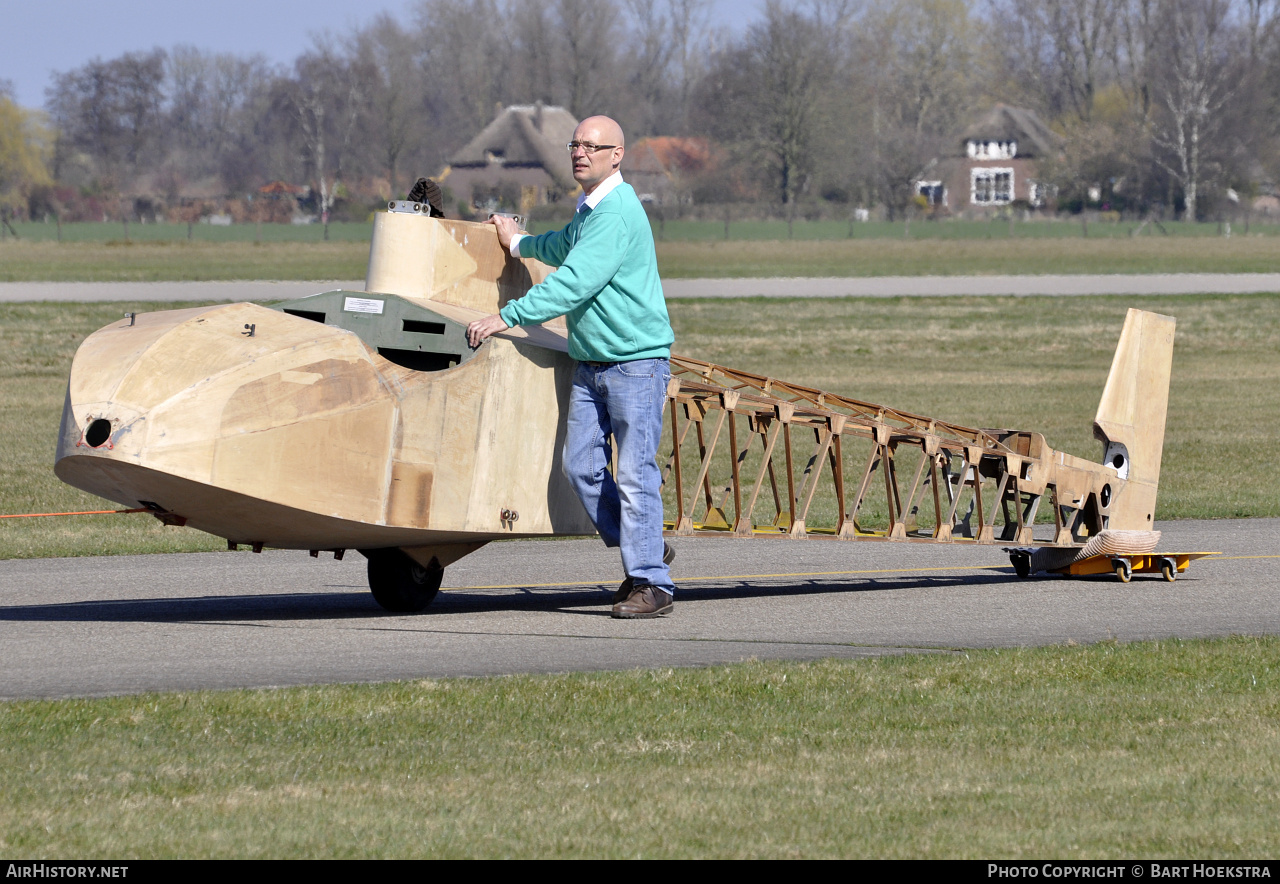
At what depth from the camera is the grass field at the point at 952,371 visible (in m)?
14.2

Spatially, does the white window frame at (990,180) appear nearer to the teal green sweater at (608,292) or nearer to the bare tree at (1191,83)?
the bare tree at (1191,83)

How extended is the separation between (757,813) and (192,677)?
312cm

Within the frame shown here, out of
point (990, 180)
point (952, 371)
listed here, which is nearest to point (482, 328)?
point (952, 371)

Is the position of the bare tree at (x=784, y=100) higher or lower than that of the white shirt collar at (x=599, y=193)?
higher

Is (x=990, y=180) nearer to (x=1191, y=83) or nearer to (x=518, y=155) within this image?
(x=1191, y=83)

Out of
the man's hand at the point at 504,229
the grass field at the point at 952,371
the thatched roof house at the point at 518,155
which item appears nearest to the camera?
the man's hand at the point at 504,229

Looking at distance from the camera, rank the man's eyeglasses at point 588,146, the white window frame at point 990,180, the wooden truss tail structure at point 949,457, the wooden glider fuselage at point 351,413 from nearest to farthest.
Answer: the wooden glider fuselage at point 351,413 < the man's eyeglasses at point 588,146 < the wooden truss tail structure at point 949,457 < the white window frame at point 990,180

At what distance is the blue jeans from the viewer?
Answer: 321 inches

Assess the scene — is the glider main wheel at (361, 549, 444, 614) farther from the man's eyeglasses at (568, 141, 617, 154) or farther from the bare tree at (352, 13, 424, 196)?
the bare tree at (352, 13, 424, 196)

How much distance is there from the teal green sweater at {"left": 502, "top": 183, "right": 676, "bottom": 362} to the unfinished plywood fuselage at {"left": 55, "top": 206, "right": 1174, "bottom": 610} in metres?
0.40

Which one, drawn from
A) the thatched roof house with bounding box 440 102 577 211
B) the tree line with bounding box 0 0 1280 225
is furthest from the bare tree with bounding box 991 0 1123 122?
the thatched roof house with bounding box 440 102 577 211

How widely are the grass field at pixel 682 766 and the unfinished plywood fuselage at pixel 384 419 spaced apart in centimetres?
120

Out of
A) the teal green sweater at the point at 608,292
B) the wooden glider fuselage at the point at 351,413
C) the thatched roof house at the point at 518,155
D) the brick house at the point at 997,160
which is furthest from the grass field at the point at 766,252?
the brick house at the point at 997,160

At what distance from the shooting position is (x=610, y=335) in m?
8.10
